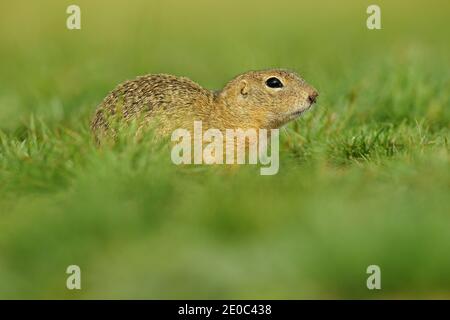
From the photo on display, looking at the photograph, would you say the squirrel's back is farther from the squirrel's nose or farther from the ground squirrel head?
the squirrel's nose

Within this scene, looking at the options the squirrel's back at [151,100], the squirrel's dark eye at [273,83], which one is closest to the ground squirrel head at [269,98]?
the squirrel's dark eye at [273,83]

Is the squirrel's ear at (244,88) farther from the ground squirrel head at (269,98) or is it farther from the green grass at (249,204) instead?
Answer: the green grass at (249,204)

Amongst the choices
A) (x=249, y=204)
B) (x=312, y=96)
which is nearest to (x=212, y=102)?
(x=312, y=96)

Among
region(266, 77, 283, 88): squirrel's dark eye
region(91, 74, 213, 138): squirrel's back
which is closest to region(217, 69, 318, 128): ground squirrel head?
region(266, 77, 283, 88): squirrel's dark eye

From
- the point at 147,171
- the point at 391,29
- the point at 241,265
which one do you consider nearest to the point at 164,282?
the point at 241,265
